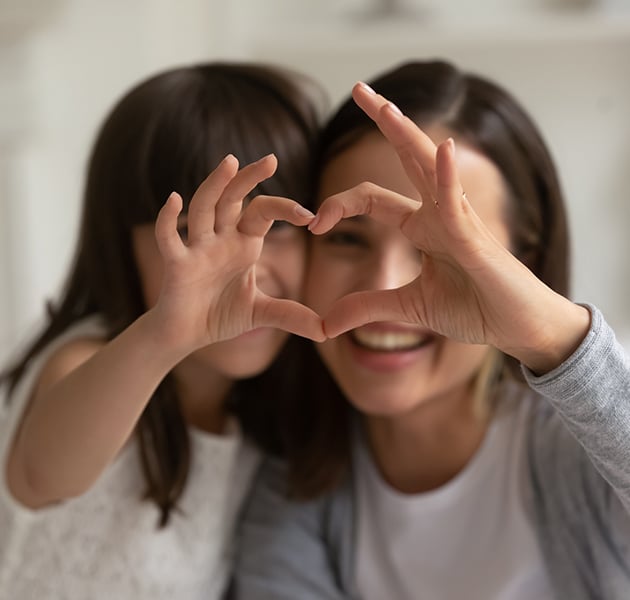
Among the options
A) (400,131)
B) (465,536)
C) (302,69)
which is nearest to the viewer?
(400,131)

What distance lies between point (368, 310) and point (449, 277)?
0.22 feet

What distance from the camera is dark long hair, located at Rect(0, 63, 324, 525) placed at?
0.87m

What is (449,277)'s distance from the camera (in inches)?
24.9

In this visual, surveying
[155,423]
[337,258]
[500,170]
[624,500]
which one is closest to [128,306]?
[155,423]

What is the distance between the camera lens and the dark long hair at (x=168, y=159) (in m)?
0.87

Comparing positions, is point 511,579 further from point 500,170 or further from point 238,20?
point 238,20

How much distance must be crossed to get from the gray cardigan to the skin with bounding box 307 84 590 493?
28mm

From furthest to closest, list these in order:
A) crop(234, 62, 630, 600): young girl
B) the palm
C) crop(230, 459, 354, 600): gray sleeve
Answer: crop(230, 459, 354, 600): gray sleeve < crop(234, 62, 630, 600): young girl < the palm

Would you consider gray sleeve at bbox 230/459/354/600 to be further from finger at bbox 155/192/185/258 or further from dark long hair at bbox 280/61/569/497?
finger at bbox 155/192/185/258

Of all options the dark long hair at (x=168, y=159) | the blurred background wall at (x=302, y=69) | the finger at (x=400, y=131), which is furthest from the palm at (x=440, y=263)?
the blurred background wall at (x=302, y=69)

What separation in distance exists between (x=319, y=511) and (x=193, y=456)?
0.52ft

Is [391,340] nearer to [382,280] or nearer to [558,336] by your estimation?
[382,280]

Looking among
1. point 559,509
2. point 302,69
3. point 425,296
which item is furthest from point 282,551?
point 302,69

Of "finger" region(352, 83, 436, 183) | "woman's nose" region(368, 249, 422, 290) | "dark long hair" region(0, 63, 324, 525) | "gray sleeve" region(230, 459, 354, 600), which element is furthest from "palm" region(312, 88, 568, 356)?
"gray sleeve" region(230, 459, 354, 600)
